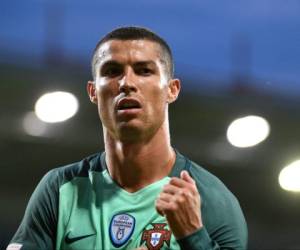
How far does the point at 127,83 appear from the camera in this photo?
1.44 meters

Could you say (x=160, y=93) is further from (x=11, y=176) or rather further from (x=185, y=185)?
(x=11, y=176)

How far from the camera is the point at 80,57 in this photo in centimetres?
516

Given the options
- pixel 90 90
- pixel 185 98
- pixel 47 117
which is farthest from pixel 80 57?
pixel 90 90

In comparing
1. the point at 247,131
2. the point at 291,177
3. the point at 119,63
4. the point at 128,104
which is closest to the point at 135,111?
the point at 128,104

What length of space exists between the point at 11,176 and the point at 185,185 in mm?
4094

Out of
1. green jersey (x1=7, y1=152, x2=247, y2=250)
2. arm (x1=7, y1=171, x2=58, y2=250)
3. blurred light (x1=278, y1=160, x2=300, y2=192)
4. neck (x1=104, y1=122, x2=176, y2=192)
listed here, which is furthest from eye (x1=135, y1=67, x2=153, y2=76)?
blurred light (x1=278, y1=160, x2=300, y2=192)

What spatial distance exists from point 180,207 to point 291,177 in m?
5.01

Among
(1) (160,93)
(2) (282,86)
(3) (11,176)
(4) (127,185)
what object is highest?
(2) (282,86)

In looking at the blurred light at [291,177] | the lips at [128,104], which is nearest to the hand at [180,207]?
the lips at [128,104]

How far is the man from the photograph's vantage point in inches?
56.0

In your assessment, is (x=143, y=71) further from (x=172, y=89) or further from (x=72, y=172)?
(x=72, y=172)

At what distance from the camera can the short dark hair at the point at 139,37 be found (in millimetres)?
1510

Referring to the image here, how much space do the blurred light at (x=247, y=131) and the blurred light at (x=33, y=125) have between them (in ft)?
4.82

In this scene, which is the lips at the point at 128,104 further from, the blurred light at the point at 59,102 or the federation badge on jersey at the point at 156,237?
the blurred light at the point at 59,102
